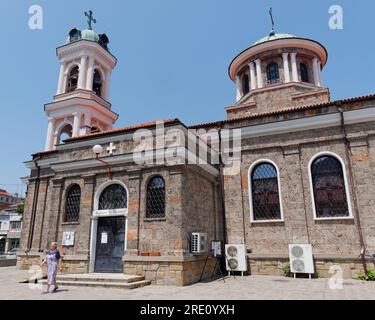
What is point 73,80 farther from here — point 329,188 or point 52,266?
point 329,188

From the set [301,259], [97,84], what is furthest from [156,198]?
[97,84]

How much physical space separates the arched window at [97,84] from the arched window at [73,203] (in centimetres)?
1194

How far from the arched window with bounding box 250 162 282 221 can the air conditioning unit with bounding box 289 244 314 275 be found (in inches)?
58.5

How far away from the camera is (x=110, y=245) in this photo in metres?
11.1

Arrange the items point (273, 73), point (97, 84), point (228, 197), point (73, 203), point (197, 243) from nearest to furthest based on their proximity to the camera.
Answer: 1. point (197, 243)
2. point (73, 203)
3. point (228, 197)
4. point (273, 73)
5. point (97, 84)

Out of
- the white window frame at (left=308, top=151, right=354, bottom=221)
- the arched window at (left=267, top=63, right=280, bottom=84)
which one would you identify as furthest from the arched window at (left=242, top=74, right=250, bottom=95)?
the white window frame at (left=308, top=151, right=354, bottom=221)

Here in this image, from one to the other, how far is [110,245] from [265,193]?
6678mm

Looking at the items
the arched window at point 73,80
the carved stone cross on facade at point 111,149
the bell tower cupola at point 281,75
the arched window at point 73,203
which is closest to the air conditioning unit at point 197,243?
the carved stone cross on facade at point 111,149

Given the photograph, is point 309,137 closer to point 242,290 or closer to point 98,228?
point 242,290

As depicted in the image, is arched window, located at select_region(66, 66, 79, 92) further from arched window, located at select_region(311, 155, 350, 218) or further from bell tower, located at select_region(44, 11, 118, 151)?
arched window, located at select_region(311, 155, 350, 218)

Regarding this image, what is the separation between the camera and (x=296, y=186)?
1221cm

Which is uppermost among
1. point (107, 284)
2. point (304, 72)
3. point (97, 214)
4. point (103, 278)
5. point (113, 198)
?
point (304, 72)

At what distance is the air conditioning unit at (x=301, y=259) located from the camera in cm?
1090

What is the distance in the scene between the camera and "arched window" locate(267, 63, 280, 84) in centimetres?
1841
